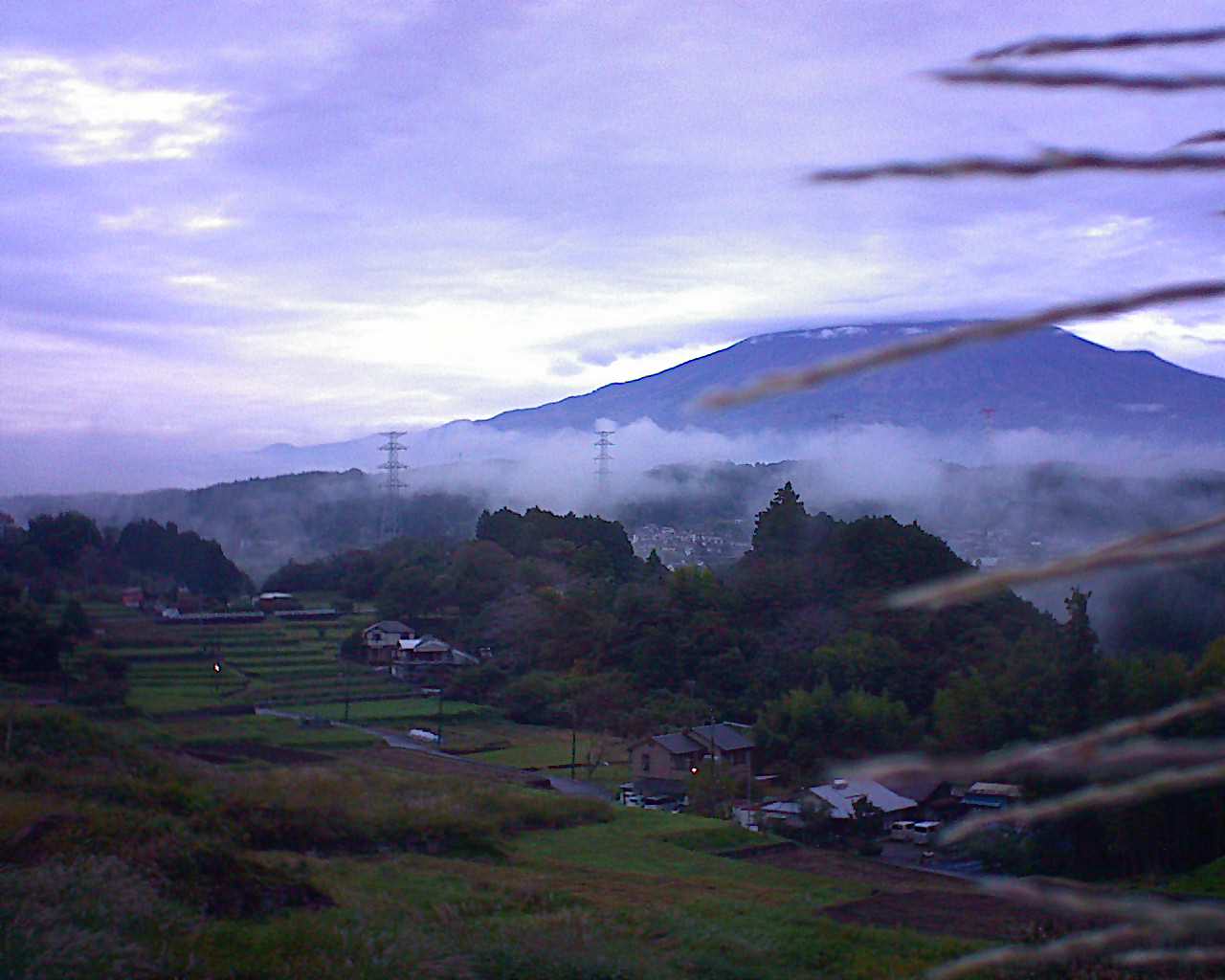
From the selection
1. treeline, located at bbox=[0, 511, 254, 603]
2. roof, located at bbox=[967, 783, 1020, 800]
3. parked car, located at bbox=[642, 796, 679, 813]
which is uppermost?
treeline, located at bbox=[0, 511, 254, 603]

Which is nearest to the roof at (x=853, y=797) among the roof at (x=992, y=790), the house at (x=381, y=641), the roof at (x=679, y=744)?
the roof at (x=992, y=790)

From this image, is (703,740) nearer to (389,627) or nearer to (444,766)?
(444,766)

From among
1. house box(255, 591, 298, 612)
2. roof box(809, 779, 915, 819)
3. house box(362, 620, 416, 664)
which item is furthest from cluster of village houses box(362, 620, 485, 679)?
roof box(809, 779, 915, 819)

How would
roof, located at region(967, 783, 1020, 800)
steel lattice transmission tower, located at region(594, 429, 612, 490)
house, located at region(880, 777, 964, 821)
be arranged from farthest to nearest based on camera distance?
steel lattice transmission tower, located at region(594, 429, 612, 490) < house, located at region(880, 777, 964, 821) < roof, located at region(967, 783, 1020, 800)

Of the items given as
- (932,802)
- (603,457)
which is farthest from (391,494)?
(932,802)

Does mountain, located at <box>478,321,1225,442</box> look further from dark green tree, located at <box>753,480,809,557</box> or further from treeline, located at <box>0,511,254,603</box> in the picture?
treeline, located at <box>0,511,254,603</box>

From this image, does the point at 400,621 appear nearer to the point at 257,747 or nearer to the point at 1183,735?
the point at 257,747

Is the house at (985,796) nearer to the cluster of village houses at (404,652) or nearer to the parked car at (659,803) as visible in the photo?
the parked car at (659,803)
